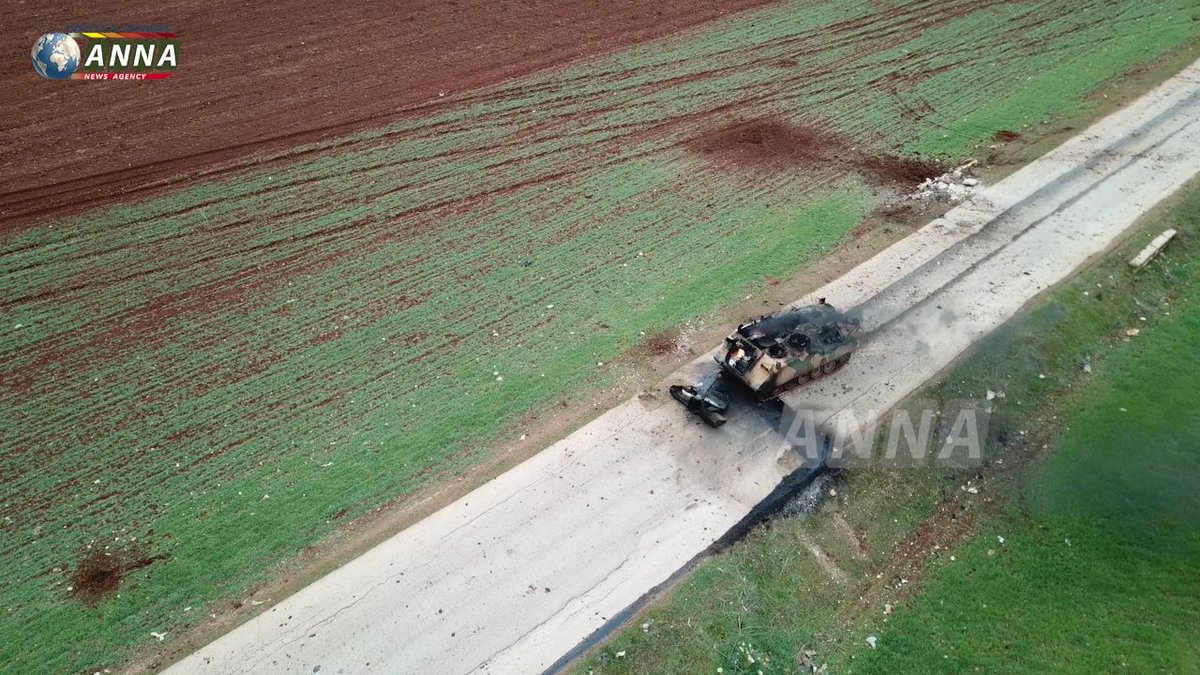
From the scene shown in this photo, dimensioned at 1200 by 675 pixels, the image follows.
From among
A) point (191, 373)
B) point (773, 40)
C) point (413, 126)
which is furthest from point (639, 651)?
point (773, 40)

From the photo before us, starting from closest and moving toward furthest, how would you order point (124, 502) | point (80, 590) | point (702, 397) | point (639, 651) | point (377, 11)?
point (639, 651)
point (80, 590)
point (124, 502)
point (702, 397)
point (377, 11)

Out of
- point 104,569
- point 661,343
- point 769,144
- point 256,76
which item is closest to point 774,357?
point 661,343

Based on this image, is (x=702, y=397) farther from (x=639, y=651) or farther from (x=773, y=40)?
(x=773, y=40)

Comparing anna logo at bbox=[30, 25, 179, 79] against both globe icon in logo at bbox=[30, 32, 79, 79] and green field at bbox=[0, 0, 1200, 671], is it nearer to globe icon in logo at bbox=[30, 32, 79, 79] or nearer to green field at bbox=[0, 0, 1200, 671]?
globe icon in logo at bbox=[30, 32, 79, 79]

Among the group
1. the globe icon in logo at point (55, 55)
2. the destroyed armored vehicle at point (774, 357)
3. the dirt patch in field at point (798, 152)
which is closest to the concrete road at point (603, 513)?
the destroyed armored vehicle at point (774, 357)

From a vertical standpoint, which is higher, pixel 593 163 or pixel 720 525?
pixel 593 163

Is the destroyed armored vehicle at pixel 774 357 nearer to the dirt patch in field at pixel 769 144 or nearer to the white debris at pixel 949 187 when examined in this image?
the white debris at pixel 949 187
